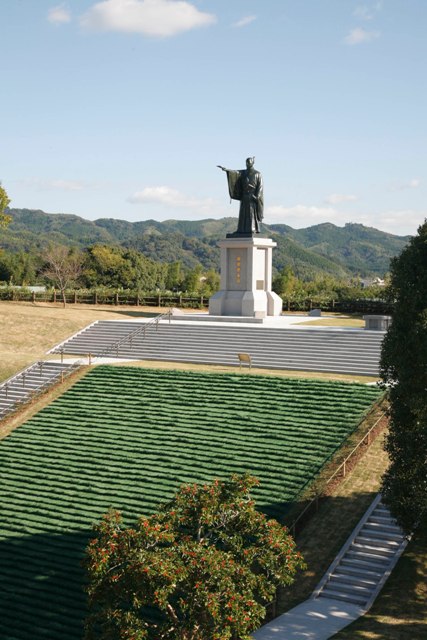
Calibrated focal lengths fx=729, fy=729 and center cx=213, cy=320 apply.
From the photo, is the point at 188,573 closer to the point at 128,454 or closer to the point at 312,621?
the point at 312,621

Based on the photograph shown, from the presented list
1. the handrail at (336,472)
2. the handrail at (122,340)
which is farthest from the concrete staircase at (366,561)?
→ the handrail at (122,340)

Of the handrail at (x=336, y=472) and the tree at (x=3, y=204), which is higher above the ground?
the tree at (x=3, y=204)

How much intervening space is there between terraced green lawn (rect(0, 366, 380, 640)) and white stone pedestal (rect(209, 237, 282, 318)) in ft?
45.9

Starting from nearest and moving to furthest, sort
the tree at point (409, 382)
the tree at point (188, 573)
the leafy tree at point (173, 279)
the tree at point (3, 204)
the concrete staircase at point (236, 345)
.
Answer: the tree at point (188, 573) < the tree at point (409, 382) < the concrete staircase at point (236, 345) < the tree at point (3, 204) < the leafy tree at point (173, 279)

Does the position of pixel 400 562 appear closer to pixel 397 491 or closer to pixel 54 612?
pixel 397 491

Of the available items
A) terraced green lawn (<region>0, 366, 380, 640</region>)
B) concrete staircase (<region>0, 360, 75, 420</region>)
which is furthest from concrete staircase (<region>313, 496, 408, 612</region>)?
concrete staircase (<region>0, 360, 75, 420</region>)

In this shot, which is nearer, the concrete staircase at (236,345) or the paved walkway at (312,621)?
the paved walkway at (312,621)

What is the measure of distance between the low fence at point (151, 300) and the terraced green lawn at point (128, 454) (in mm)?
26162

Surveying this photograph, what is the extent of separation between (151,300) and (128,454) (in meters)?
34.3

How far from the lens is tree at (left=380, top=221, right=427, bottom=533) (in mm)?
16469

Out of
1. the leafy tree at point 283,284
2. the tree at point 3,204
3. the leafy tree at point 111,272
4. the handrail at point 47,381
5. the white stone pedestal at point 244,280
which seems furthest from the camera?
the leafy tree at point 111,272

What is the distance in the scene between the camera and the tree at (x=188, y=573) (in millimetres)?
12609

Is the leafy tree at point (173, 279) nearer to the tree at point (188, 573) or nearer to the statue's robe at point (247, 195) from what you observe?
the statue's robe at point (247, 195)

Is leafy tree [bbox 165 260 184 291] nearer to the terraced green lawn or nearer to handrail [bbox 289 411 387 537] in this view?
the terraced green lawn
